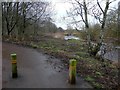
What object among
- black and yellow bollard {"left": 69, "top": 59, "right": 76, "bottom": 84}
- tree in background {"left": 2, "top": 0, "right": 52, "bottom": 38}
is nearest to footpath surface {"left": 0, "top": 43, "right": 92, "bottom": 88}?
black and yellow bollard {"left": 69, "top": 59, "right": 76, "bottom": 84}

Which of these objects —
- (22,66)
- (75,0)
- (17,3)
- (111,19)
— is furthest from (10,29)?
(22,66)

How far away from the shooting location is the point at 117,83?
811 cm

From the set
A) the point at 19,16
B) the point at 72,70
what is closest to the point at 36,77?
the point at 72,70

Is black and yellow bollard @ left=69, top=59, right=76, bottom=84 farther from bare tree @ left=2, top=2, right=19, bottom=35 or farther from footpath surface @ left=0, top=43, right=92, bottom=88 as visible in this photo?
bare tree @ left=2, top=2, right=19, bottom=35

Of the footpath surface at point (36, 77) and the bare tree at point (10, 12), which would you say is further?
the bare tree at point (10, 12)

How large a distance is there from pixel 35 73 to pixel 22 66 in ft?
4.07

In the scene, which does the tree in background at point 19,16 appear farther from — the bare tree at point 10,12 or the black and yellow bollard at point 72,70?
the black and yellow bollard at point 72,70

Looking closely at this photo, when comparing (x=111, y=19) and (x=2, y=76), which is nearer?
(x=2, y=76)

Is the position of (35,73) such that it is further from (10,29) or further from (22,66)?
(10,29)

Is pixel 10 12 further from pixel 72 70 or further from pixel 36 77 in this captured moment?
pixel 72 70

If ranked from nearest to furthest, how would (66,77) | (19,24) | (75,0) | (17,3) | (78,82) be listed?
1. (78,82)
2. (66,77)
3. (75,0)
4. (17,3)
5. (19,24)

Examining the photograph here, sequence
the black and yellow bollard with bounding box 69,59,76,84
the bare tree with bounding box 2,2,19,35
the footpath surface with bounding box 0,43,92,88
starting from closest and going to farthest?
the footpath surface with bounding box 0,43,92,88 → the black and yellow bollard with bounding box 69,59,76,84 → the bare tree with bounding box 2,2,19,35

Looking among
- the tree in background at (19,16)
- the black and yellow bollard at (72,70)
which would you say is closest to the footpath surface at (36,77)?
the black and yellow bollard at (72,70)

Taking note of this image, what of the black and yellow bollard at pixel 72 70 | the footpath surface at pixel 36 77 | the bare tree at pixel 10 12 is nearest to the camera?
the footpath surface at pixel 36 77
